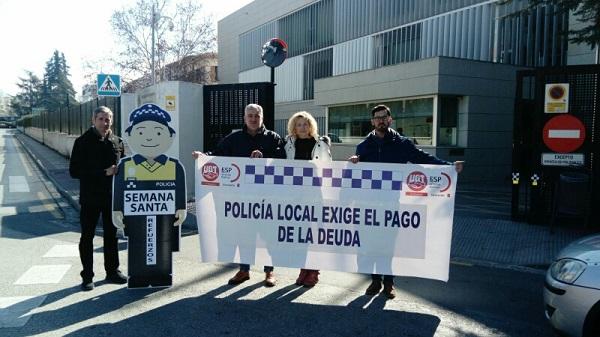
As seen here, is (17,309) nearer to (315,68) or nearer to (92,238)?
(92,238)

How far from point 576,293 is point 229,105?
331 inches

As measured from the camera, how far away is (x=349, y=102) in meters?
22.4

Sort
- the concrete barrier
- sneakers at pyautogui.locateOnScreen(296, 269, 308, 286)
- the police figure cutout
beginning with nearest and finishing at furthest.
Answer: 1. the police figure cutout
2. sneakers at pyautogui.locateOnScreen(296, 269, 308, 286)
3. the concrete barrier

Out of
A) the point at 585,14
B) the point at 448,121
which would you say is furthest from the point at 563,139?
the point at 448,121

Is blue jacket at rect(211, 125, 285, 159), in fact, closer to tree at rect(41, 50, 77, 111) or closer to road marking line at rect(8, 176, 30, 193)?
road marking line at rect(8, 176, 30, 193)

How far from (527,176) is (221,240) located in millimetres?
6329

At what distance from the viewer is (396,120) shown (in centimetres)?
1939

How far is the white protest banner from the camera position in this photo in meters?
4.92

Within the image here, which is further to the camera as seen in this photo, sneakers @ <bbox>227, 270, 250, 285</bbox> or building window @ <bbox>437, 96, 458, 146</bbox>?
building window @ <bbox>437, 96, 458, 146</bbox>

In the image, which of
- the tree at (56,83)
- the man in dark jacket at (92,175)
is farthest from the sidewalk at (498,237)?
the tree at (56,83)

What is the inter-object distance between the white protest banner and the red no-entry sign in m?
4.77

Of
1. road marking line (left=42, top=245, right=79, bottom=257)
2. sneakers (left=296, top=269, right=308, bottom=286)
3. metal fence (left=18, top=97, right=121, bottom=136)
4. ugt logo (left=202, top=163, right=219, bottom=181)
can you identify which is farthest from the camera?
metal fence (left=18, top=97, right=121, bottom=136)

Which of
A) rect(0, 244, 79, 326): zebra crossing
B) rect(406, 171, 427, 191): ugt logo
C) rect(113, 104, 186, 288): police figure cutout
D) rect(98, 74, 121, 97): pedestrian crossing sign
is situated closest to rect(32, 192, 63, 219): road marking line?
rect(0, 244, 79, 326): zebra crossing

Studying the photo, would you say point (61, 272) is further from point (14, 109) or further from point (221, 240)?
point (14, 109)
